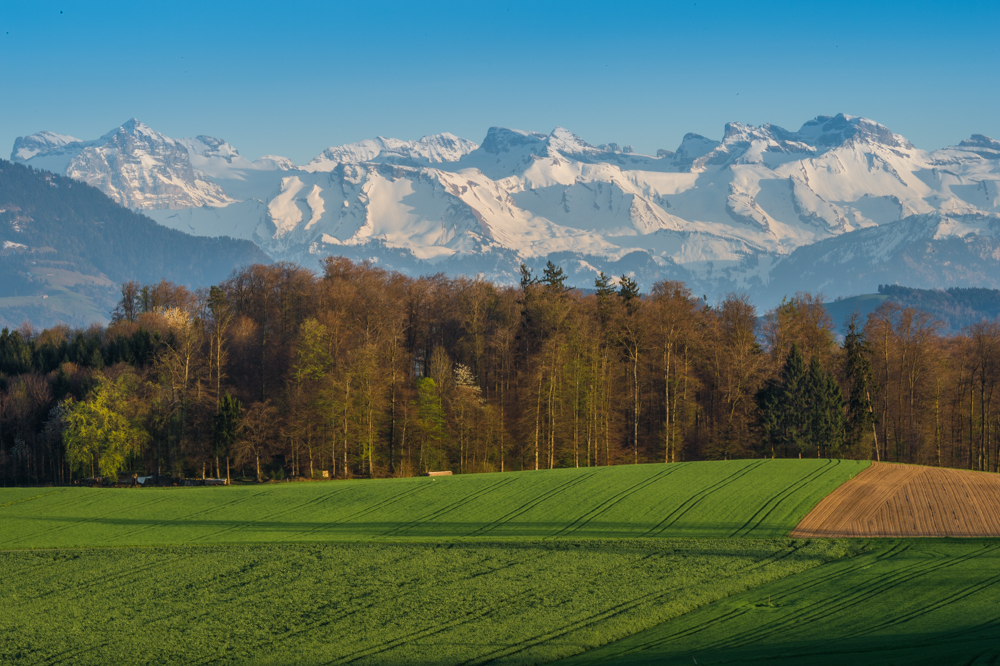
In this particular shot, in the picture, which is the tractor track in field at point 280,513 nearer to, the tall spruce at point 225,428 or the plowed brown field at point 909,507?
the tall spruce at point 225,428

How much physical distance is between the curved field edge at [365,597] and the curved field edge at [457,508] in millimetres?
3409

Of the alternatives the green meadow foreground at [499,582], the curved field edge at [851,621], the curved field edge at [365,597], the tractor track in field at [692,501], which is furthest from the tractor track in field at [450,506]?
the curved field edge at [851,621]

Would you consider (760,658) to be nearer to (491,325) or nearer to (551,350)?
(551,350)

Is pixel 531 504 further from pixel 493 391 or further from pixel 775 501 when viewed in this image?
pixel 493 391

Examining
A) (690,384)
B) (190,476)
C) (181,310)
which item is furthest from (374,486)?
(181,310)

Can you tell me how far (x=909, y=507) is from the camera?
147 feet

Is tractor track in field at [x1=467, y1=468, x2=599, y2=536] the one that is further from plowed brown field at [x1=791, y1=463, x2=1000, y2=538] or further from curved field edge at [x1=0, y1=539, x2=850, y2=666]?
plowed brown field at [x1=791, y1=463, x2=1000, y2=538]

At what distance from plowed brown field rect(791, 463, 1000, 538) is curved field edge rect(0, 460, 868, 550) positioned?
1355 mm

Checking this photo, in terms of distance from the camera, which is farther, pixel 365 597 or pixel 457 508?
pixel 457 508

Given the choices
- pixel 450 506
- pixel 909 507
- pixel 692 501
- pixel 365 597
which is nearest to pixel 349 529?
pixel 450 506

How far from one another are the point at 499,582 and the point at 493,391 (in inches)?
2076

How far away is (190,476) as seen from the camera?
246ft

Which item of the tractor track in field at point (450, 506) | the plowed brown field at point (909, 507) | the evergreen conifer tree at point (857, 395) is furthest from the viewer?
the evergreen conifer tree at point (857, 395)

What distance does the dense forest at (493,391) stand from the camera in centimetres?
7331
